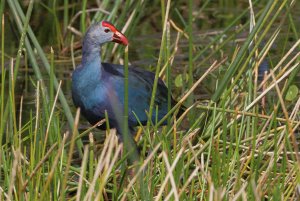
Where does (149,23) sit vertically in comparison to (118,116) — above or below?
below

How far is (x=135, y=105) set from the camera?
3996 mm

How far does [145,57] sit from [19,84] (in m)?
0.81

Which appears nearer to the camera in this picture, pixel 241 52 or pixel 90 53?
pixel 241 52

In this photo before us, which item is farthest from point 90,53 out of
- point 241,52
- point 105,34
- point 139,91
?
point 241,52

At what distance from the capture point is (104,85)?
152 inches

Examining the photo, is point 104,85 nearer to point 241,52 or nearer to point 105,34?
point 105,34

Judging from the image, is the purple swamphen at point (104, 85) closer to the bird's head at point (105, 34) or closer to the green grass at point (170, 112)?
the bird's head at point (105, 34)

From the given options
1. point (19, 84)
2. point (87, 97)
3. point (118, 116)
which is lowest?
point (19, 84)

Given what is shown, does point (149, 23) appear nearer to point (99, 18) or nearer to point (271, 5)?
point (99, 18)

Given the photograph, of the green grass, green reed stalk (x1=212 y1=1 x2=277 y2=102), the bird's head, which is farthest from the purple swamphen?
green reed stalk (x1=212 y1=1 x2=277 y2=102)

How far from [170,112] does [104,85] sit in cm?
116

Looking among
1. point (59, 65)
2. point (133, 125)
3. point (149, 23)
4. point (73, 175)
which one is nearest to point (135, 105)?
point (133, 125)

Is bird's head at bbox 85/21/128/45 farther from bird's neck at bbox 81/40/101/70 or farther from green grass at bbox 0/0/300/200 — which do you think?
green grass at bbox 0/0/300/200

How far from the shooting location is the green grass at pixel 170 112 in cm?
258
